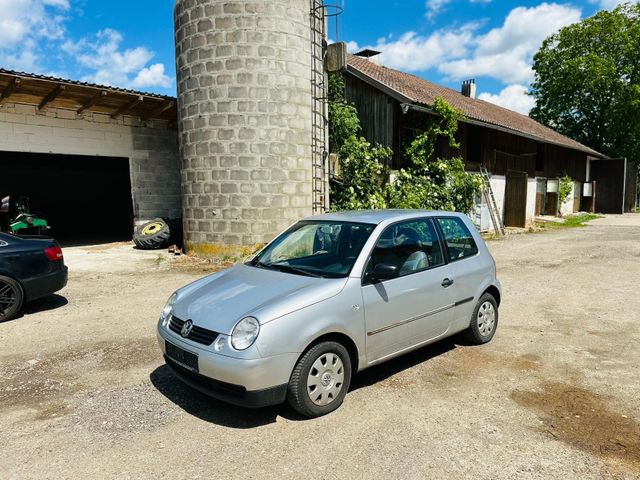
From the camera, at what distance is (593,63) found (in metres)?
35.9

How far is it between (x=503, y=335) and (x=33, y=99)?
43.8 ft

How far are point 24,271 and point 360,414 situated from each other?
5294mm

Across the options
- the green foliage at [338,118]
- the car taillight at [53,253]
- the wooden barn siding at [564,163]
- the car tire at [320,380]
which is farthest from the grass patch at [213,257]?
the wooden barn siding at [564,163]

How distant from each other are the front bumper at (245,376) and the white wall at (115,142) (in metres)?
12.6

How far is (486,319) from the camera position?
5.26 m

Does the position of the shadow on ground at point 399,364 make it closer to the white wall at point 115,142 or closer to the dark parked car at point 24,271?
the dark parked car at point 24,271

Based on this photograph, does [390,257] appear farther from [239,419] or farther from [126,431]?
[126,431]

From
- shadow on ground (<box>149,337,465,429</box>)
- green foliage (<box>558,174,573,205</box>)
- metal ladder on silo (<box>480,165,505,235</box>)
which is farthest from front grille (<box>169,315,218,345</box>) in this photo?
green foliage (<box>558,174,573,205</box>)

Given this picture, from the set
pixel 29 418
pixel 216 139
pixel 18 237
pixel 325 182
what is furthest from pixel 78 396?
pixel 325 182

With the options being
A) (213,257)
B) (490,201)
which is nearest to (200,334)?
(213,257)

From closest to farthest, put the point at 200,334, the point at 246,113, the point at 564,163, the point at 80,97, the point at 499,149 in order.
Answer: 1. the point at 200,334
2. the point at 246,113
3. the point at 80,97
4. the point at 499,149
5. the point at 564,163

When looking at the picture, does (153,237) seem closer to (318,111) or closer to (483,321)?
(318,111)

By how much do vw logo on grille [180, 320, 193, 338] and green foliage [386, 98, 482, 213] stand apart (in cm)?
1100

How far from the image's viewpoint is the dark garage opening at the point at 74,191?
2183 centimetres
